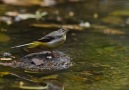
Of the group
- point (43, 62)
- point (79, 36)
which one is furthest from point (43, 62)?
point (79, 36)

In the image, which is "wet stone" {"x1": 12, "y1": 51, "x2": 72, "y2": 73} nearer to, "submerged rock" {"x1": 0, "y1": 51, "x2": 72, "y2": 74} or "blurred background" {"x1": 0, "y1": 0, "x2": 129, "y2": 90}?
"submerged rock" {"x1": 0, "y1": 51, "x2": 72, "y2": 74}

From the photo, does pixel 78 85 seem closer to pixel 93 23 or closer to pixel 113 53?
pixel 113 53

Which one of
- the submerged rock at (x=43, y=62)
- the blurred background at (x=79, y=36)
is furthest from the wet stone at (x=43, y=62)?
the blurred background at (x=79, y=36)

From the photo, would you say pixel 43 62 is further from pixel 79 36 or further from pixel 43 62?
pixel 79 36

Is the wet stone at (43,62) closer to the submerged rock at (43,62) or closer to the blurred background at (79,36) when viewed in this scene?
the submerged rock at (43,62)

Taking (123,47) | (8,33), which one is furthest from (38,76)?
(8,33)

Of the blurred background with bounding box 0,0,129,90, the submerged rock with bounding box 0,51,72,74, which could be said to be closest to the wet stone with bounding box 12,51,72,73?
the submerged rock with bounding box 0,51,72,74
